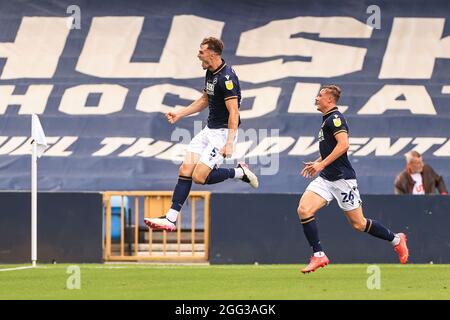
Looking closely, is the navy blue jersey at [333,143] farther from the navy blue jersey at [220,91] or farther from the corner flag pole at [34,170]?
the corner flag pole at [34,170]

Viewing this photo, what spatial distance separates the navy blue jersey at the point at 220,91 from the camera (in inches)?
555

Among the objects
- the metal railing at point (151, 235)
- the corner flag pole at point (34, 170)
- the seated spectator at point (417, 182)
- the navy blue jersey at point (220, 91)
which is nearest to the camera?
the navy blue jersey at point (220, 91)

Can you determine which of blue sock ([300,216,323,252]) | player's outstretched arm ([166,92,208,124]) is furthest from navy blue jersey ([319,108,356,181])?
player's outstretched arm ([166,92,208,124])

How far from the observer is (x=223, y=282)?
1385 centimetres

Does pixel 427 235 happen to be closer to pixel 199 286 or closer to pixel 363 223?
pixel 363 223

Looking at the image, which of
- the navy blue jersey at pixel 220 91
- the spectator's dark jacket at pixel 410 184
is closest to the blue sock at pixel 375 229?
the navy blue jersey at pixel 220 91

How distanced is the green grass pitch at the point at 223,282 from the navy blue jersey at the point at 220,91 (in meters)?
1.88

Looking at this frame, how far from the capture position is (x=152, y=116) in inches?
878

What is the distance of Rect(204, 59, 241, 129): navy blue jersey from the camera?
46.2 feet

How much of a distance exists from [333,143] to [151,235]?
5.89m

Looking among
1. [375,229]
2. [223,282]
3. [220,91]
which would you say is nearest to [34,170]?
[220,91]

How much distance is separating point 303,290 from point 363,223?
1.88 metres

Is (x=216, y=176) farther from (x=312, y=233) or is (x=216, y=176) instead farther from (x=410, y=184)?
(x=410, y=184)

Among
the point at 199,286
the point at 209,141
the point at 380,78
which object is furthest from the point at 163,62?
the point at 199,286
